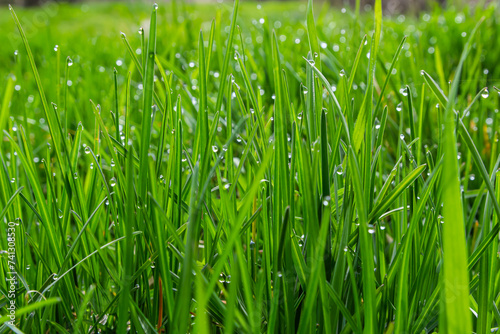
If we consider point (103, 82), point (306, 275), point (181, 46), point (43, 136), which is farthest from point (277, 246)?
point (181, 46)

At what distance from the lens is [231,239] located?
38 centimetres

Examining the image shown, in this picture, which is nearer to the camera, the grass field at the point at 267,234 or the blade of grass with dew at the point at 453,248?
the blade of grass with dew at the point at 453,248

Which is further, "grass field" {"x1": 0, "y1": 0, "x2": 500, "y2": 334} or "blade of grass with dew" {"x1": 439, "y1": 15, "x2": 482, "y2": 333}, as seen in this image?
"grass field" {"x1": 0, "y1": 0, "x2": 500, "y2": 334}

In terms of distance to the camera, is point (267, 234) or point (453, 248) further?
point (267, 234)

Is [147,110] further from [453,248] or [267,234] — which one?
[453,248]

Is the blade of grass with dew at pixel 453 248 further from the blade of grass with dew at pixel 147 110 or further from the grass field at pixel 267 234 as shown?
the blade of grass with dew at pixel 147 110

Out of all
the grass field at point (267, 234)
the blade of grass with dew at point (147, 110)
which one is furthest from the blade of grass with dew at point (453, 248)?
the blade of grass with dew at point (147, 110)

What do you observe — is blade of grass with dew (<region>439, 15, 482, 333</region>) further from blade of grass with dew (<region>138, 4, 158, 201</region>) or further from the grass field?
blade of grass with dew (<region>138, 4, 158, 201</region>)

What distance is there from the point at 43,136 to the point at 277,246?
1.01 m

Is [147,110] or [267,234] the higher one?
[147,110]

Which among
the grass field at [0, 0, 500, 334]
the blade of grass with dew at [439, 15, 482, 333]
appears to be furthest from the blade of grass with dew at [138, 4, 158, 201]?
the blade of grass with dew at [439, 15, 482, 333]

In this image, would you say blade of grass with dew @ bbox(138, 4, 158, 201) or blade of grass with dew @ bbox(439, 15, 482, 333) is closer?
blade of grass with dew @ bbox(439, 15, 482, 333)

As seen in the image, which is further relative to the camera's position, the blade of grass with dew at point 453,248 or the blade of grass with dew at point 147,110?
the blade of grass with dew at point 147,110

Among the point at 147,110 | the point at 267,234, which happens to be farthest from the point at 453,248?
the point at 147,110
